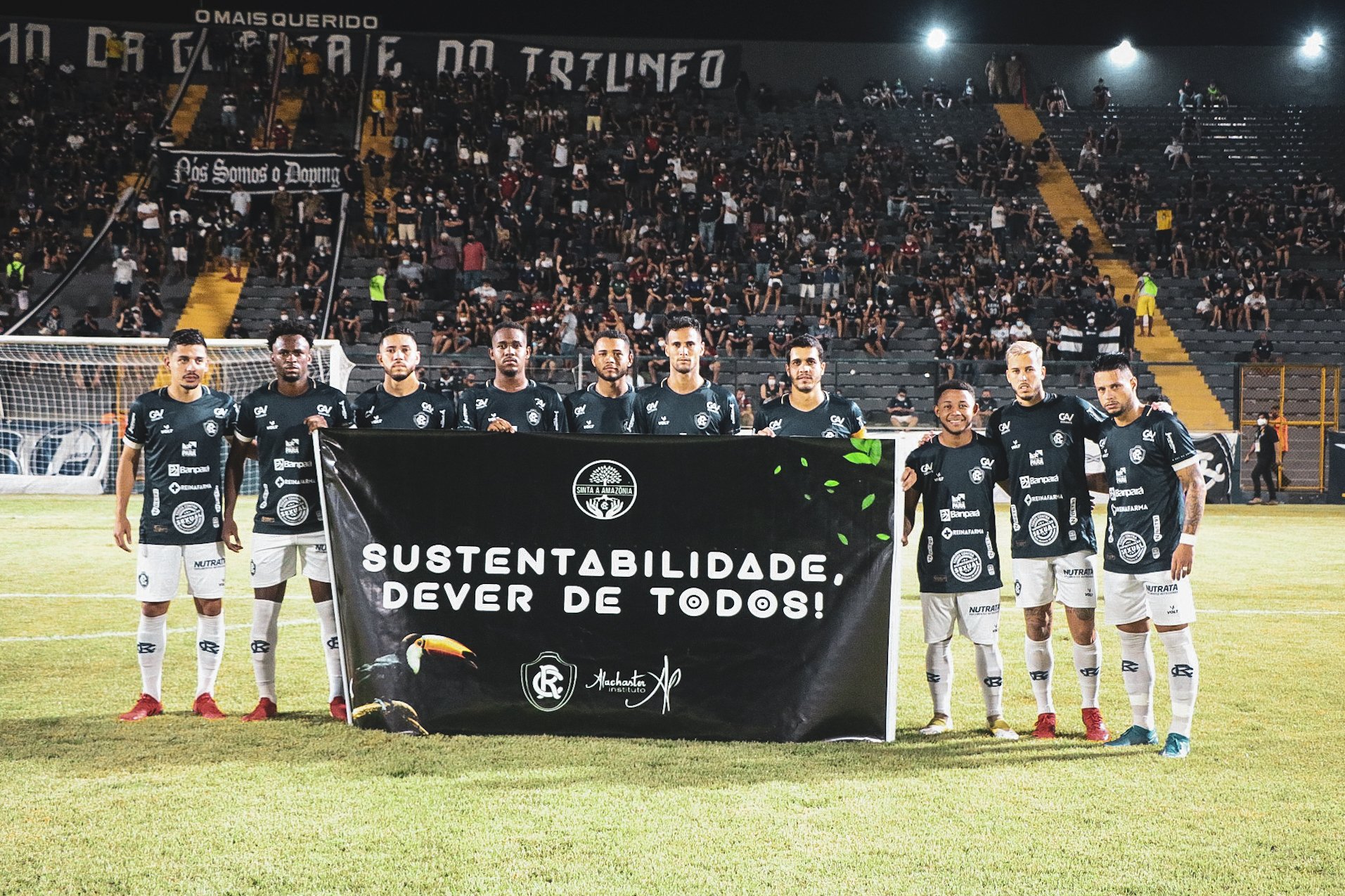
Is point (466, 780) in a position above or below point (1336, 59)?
below

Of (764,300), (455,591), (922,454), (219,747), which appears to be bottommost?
(219,747)

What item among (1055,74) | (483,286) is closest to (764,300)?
(483,286)

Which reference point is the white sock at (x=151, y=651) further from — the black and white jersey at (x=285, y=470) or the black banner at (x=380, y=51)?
the black banner at (x=380, y=51)

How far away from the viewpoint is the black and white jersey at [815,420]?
6988 mm

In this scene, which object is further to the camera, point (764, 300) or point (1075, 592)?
point (764, 300)

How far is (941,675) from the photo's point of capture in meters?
Answer: 6.65

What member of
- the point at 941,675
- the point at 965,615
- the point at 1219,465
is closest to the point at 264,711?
the point at 941,675

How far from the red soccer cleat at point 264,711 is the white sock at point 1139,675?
16.1 feet

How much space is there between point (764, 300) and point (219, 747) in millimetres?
24828

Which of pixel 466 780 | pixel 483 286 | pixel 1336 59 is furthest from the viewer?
pixel 1336 59

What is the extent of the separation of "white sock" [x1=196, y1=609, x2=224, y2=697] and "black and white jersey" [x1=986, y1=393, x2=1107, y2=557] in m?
4.77

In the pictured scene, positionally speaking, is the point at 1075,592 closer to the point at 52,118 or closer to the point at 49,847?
the point at 49,847

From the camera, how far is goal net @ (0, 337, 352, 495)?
22.0 meters

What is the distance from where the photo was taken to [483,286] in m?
28.7
